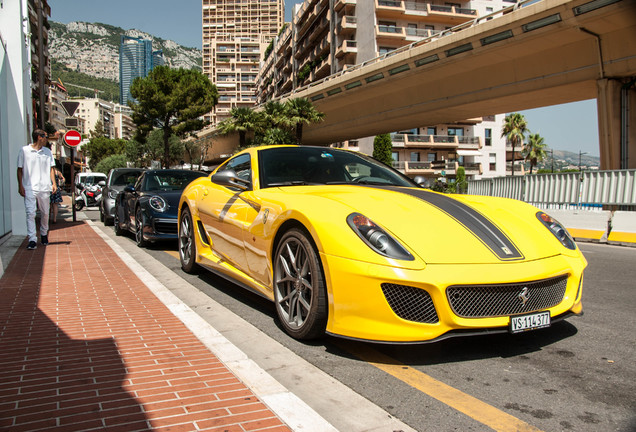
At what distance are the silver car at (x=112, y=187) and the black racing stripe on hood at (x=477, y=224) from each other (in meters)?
10.6

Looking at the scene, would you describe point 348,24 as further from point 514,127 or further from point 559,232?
point 559,232

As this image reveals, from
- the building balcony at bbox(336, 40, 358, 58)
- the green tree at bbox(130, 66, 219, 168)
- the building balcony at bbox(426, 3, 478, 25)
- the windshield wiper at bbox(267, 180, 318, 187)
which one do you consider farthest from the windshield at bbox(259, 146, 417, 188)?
the building balcony at bbox(426, 3, 478, 25)

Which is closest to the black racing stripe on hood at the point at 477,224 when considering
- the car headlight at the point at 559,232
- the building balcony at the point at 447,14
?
the car headlight at the point at 559,232

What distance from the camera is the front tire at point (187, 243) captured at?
576 centimetres

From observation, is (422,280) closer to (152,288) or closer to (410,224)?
(410,224)

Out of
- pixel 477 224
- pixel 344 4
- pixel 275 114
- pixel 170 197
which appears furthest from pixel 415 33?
pixel 477 224

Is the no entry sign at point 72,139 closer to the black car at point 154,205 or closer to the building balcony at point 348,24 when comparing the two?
the black car at point 154,205

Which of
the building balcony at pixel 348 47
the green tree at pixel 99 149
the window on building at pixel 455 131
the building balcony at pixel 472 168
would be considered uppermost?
the building balcony at pixel 348 47

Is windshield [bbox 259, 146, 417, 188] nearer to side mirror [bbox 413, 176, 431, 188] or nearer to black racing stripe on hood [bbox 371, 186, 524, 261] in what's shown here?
side mirror [bbox 413, 176, 431, 188]

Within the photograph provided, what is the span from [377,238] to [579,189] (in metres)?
12.2

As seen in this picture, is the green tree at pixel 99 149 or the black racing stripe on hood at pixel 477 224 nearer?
the black racing stripe on hood at pixel 477 224

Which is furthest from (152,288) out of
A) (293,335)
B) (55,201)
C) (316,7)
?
(316,7)

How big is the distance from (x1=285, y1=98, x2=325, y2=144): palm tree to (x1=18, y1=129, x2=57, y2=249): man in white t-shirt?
34.2 metres

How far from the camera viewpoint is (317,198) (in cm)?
352
